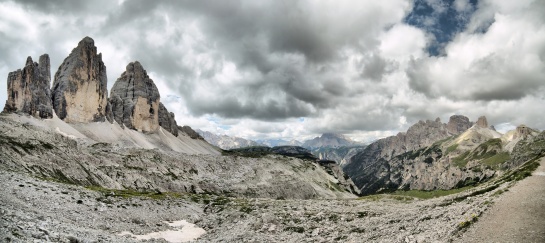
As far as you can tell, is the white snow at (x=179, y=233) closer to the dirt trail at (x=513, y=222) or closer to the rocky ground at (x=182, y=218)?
the rocky ground at (x=182, y=218)

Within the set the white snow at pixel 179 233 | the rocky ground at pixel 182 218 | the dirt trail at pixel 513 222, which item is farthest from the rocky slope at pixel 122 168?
the dirt trail at pixel 513 222

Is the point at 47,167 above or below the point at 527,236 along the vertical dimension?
above

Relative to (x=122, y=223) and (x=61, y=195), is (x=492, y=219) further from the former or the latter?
(x=61, y=195)

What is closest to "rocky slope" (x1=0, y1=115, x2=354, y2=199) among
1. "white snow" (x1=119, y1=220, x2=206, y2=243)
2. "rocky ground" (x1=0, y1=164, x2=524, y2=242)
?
"rocky ground" (x1=0, y1=164, x2=524, y2=242)

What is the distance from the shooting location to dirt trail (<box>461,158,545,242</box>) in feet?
90.3

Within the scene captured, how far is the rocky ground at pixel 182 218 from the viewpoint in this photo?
3294 cm

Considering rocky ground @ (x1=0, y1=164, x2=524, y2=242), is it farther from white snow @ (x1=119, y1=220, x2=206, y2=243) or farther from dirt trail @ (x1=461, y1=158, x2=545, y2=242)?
dirt trail @ (x1=461, y1=158, x2=545, y2=242)

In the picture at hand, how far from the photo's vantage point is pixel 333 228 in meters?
52.5

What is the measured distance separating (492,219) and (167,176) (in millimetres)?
136174

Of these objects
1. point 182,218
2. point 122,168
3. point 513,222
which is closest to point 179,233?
point 182,218

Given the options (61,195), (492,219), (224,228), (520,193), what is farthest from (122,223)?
(520,193)

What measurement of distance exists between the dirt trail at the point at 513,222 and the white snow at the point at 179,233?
42.1 meters

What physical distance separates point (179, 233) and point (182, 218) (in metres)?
11.2

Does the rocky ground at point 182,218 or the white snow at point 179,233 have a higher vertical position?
the rocky ground at point 182,218
